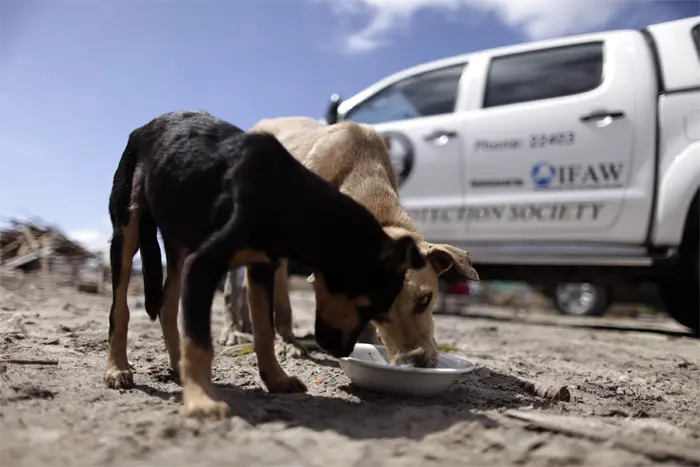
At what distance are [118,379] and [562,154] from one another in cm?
456

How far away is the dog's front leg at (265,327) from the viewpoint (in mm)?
2996

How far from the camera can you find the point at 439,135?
660cm

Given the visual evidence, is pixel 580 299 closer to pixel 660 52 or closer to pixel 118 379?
pixel 660 52

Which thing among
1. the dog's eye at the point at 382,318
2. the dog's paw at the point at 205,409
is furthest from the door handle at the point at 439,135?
the dog's paw at the point at 205,409

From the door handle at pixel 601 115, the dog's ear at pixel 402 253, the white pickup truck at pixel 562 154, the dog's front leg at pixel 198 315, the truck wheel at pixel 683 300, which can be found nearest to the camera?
the dog's front leg at pixel 198 315

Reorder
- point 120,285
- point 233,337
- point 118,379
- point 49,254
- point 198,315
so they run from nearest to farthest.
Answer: point 198,315, point 118,379, point 120,285, point 233,337, point 49,254

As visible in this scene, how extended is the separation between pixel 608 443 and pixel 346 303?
1.14 m

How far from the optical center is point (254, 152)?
266cm

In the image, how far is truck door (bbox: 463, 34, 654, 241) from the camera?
18.9 ft

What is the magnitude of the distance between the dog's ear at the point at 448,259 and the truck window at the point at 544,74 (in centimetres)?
335

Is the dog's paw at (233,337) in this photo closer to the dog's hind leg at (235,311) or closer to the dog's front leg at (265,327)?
the dog's hind leg at (235,311)

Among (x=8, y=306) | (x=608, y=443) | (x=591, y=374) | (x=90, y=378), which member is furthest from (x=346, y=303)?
(x=8, y=306)

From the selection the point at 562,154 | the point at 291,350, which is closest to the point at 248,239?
the point at 291,350

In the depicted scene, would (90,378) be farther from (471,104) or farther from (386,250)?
(471,104)
